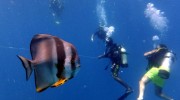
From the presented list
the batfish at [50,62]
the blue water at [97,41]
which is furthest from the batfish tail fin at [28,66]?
the blue water at [97,41]

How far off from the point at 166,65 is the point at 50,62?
6.17 m

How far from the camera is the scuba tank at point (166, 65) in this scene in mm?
7424

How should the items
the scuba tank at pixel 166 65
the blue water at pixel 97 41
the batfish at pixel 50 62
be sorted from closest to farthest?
the batfish at pixel 50 62
the scuba tank at pixel 166 65
the blue water at pixel 97 41

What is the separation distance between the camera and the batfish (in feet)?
5.29

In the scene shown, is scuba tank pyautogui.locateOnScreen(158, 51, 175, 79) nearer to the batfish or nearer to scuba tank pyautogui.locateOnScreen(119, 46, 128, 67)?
scuba tank pyautogui.locateOnScreen(119, 46, 128, 67)

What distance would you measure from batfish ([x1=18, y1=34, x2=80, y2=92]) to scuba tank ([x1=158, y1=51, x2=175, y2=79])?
603 cm

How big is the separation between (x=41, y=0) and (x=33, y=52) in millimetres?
48996

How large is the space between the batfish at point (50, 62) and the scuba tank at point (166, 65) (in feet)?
19.8

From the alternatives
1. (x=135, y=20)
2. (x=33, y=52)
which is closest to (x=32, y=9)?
(x=135, y=20)

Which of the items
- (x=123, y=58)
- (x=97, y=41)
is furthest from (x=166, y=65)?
(x=97, y=41)

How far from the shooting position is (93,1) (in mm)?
50906

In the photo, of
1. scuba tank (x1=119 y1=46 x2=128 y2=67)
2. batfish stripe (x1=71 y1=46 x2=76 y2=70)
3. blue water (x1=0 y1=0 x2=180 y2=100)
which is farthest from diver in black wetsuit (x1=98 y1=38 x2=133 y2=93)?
blue water (x1=0 y1=0 x2=180 y2=100)

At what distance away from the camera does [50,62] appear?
164cm

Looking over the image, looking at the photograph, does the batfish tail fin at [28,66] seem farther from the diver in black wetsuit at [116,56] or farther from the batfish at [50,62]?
the diver in black wetsuit at [116,56]
